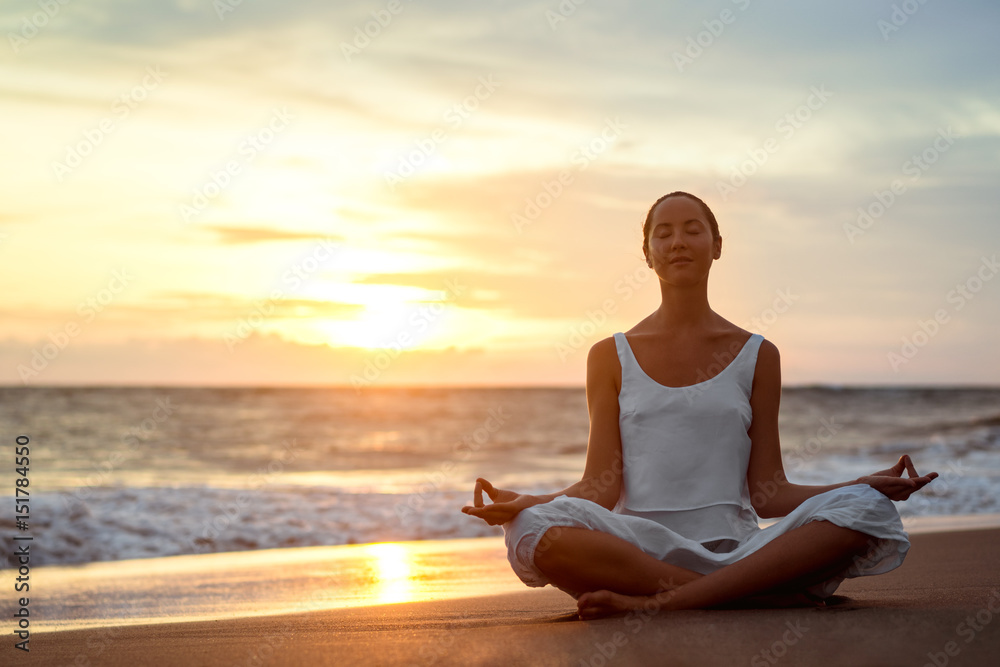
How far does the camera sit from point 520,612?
13.3 ft

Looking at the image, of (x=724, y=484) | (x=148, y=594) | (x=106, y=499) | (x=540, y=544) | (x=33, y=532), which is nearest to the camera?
(x=540, y=544)

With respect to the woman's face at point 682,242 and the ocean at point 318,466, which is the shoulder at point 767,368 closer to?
the woman's face at point 682,242

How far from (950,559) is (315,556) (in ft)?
16.3

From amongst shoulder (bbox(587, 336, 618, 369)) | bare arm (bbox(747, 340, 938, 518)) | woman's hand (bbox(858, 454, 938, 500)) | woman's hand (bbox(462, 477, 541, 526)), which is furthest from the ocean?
woman's hand (bbox(858, 454, 938, 500))

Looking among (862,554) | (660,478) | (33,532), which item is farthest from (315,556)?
(862,554)

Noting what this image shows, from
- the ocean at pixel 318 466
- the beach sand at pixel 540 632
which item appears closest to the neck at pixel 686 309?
the beach sand at pixel 540 632

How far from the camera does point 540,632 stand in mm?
2900

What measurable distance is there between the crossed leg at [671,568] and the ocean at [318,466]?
5.86 meters

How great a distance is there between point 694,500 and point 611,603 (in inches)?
23.2

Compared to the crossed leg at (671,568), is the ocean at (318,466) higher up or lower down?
lower down

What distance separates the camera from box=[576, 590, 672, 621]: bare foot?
301 cm

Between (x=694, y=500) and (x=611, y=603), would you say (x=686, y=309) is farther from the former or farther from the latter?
(x=611, y=603)

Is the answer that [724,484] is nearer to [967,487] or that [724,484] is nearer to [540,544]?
[540,544]

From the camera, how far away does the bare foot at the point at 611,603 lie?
118 inches
